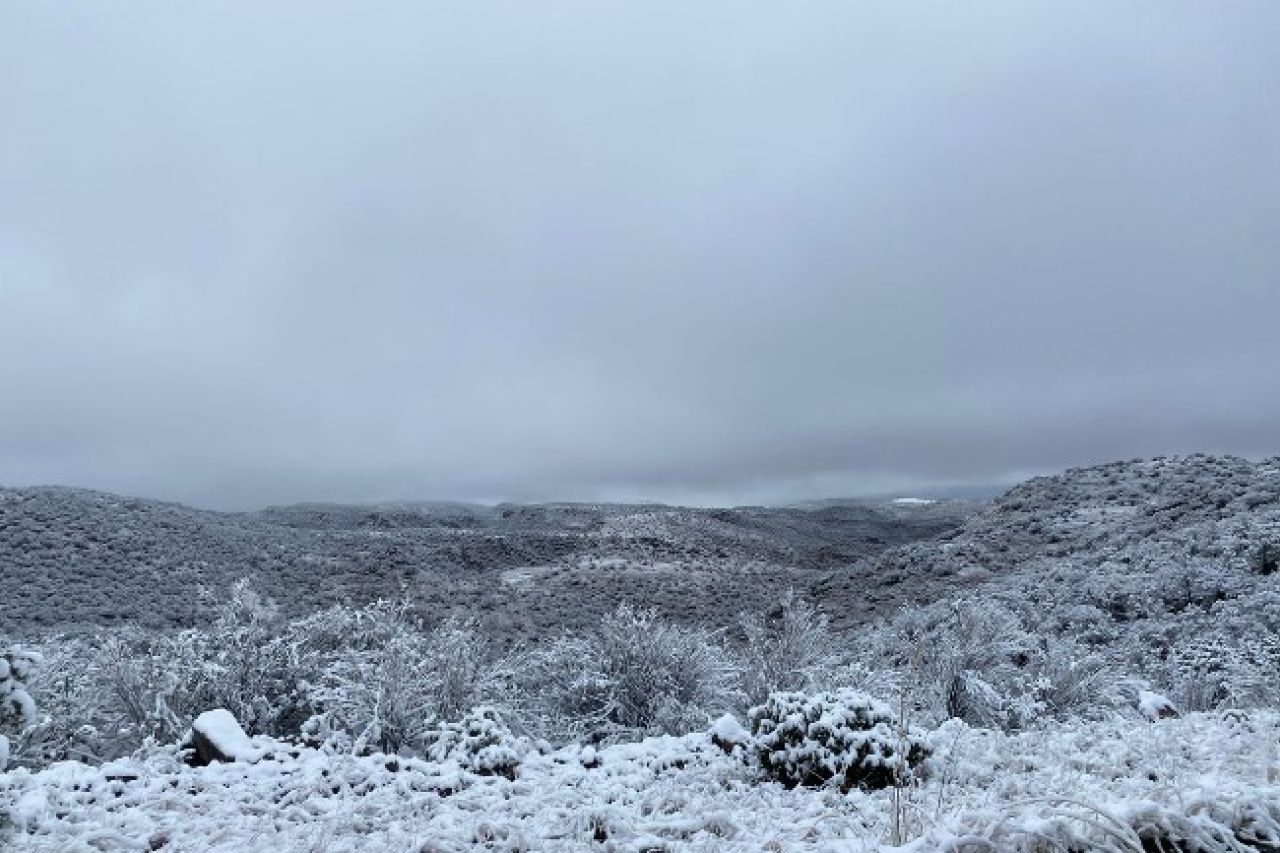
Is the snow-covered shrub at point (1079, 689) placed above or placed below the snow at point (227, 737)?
below

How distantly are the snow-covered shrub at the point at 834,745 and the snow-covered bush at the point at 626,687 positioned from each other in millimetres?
2952

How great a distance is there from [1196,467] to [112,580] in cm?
4072

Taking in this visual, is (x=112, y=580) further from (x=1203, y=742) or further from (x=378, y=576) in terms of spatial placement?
(x=1203, y=742)

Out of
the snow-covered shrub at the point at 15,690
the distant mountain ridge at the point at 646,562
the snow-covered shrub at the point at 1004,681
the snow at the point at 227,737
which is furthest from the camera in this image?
the distant mountain ridge at the point at 646,562

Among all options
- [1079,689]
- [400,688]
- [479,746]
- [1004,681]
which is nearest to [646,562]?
[1004,681]

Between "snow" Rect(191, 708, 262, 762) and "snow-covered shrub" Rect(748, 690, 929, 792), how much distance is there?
173 inches

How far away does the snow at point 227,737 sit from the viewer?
7.27m

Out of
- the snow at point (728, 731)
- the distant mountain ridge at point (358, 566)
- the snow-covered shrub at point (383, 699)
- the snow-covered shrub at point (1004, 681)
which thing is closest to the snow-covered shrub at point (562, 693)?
the snow-covered shrub at point (383, 699)

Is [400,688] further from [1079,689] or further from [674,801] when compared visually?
[1079,689]

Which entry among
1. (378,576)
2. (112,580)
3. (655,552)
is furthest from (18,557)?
(655,552)

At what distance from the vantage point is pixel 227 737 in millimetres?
7504

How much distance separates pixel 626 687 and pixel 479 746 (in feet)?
11.7

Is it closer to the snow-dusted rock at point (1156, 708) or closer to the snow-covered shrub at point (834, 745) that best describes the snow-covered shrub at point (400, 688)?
the snow-covered shrub at point (834, 745)

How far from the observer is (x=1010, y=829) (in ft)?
13.6
